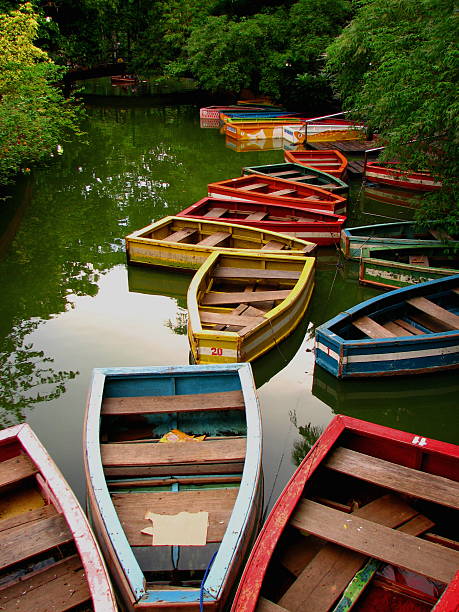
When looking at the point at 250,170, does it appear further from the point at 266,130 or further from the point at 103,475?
the point at 103,475

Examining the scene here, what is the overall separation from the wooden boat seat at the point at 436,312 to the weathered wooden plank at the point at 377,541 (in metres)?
3.84

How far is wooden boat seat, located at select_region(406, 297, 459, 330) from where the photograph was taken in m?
7.41

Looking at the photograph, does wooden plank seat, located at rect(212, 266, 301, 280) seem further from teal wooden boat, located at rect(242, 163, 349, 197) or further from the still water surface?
teal wooden boat, located at rect(242, 163, 349, 197)

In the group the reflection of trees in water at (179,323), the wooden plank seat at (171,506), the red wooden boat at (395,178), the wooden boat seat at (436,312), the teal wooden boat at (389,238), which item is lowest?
the reflection of trees in water at (179,323)

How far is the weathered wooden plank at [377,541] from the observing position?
3836 mm

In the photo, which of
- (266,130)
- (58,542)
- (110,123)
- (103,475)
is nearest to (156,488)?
(103,475)

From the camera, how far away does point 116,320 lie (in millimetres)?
9000

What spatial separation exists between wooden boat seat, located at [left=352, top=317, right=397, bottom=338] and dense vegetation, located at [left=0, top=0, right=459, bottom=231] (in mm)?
2894

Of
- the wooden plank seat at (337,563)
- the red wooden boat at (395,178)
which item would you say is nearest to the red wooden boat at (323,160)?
the red wooden boat at (395,178)

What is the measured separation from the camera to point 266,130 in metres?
21.6

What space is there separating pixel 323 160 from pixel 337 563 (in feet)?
44.7

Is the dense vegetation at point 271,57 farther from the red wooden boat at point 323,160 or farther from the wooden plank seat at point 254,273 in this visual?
the wooden plank seat at point 254,273

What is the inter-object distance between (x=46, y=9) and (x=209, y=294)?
2658 centimetres

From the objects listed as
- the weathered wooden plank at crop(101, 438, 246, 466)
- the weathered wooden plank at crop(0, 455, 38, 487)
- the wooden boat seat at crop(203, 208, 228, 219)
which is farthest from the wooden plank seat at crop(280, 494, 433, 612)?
the wooden boat seat at crop(203, 208, 228, 219)
